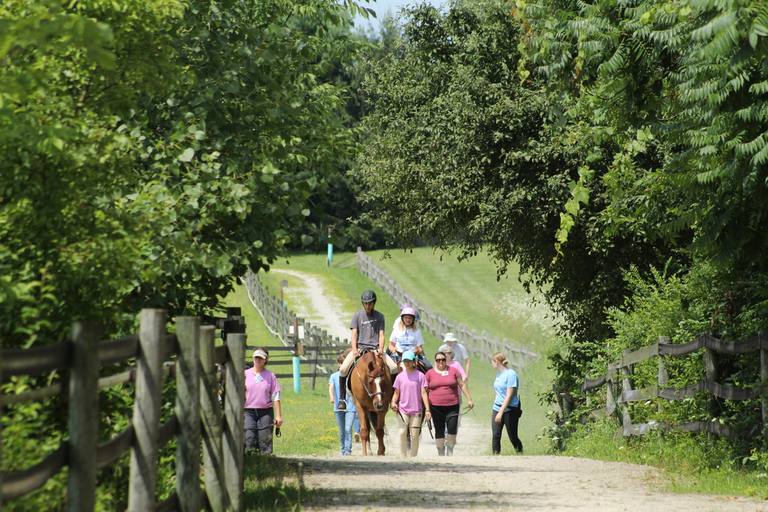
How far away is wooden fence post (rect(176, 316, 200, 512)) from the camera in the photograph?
7.97 metres

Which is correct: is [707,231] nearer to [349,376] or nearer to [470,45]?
[349,376]

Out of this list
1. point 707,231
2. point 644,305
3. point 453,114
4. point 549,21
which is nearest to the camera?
point 707,231

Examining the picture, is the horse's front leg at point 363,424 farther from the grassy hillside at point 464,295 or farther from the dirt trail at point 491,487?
the grassy hillside at point 464,295

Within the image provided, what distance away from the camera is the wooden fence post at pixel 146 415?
6984 millimetres

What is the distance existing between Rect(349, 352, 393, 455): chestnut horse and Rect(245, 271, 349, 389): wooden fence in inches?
553

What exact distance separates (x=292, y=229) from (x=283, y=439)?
1375 cm

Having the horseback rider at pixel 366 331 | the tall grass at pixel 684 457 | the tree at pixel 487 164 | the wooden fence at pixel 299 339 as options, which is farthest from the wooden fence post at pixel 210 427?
the wooden fence at pixel 299 339

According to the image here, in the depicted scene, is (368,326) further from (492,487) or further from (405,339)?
(492,487)

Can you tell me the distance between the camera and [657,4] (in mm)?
12195

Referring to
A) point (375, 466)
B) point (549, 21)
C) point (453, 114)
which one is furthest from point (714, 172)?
point (453, 114)

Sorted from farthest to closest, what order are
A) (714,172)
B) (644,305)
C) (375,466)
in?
(644,305) → (375,466) → (714,172)

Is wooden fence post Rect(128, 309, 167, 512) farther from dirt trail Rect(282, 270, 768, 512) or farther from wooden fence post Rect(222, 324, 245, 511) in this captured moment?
dirt trail Rect(282, 270, 768, 512)

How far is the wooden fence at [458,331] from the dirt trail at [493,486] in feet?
111

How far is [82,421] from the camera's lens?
19.7 ft
